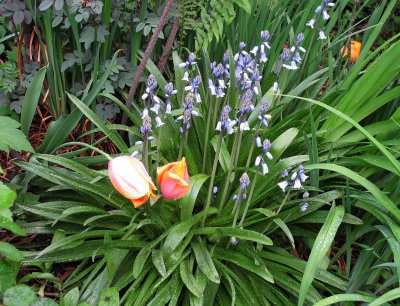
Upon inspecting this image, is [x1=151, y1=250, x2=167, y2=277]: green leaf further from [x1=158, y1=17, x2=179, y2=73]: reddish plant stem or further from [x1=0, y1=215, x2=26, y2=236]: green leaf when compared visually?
[x1=158, y1=17, x2=179, y2=73]: reddish plant stem

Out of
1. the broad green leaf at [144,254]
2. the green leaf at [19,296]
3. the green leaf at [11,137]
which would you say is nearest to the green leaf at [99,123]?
the green leaf at [11,137]

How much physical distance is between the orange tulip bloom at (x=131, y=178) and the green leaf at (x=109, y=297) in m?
0.40

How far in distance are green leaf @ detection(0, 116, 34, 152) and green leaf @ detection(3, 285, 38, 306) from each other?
0.68 m

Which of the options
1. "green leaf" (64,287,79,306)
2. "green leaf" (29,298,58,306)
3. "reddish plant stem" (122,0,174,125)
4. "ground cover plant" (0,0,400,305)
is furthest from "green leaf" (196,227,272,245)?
"reddish plant stem" (122,0,174,125)

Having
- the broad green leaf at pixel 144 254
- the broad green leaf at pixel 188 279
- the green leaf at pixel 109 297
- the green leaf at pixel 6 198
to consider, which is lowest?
the broad green leaf at pixel 188 279

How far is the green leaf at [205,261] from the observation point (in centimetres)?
179

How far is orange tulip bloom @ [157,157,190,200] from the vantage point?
1.68 meters

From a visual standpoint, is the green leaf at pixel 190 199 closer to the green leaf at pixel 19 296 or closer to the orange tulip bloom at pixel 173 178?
the orange tulip bloom at pixel 173 178

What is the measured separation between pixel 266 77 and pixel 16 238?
5.45 feet

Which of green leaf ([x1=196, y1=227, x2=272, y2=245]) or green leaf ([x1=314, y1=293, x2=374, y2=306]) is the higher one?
green leaf ([x1=196, y1=227, x2=272, y2=245])

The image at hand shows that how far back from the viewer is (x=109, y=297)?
172 cm

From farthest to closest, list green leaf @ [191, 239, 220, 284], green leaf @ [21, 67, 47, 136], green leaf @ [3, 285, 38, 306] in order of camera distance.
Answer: green leaf @ [21, 67, 47, 136] → green leaf @ [191, 239, 220, 284] → green leaf @ [3, 285, 38, 306]

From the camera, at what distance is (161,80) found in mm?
2598

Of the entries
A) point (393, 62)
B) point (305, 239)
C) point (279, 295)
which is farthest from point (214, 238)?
point (393, 62)
